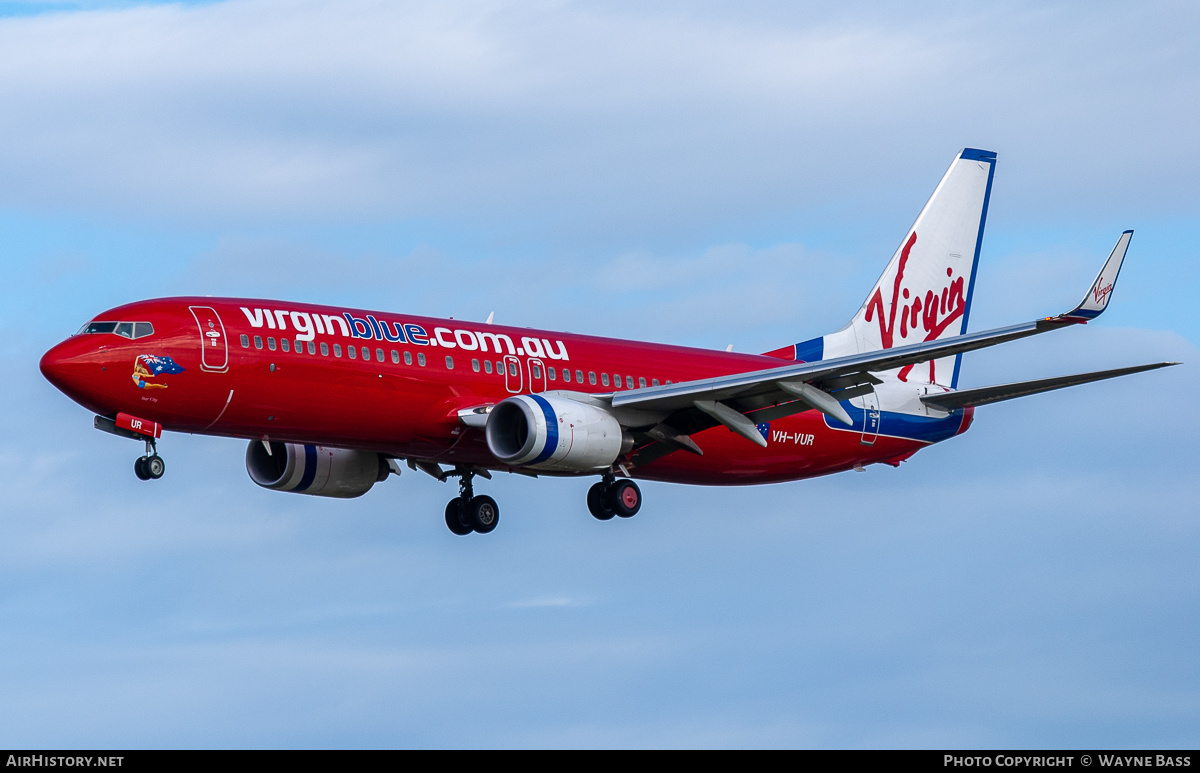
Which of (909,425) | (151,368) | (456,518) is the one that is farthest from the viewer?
(909,425)

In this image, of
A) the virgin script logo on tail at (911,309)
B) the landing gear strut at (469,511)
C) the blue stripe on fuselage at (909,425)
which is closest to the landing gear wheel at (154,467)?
the landing gear strut at (469,511)

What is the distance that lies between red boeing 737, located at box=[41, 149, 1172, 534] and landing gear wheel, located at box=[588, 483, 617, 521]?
41 mm

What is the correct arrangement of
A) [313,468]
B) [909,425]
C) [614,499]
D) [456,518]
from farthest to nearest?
[909,425] < [456,518] < [313,468] < [614,499]

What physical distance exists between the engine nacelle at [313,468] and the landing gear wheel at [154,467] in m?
6.94

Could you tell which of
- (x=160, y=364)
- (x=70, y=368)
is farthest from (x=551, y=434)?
(x=70, y=368)

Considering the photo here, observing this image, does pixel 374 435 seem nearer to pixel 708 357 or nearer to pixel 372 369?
pixel 372 369

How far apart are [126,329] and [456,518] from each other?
38.6 ft

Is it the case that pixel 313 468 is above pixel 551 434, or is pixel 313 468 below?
above

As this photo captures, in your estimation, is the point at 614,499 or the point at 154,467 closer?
the point at 154,467

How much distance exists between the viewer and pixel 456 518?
152 ft

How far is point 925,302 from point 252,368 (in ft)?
77.2

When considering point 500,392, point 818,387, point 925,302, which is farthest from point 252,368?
point 925,302

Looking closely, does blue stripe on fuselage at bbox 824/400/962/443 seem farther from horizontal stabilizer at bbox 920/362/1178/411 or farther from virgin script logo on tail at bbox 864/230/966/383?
virgin script logo on tail at bbox 864/230/966/383

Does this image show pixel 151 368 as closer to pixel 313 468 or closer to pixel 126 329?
pixel 126 329
